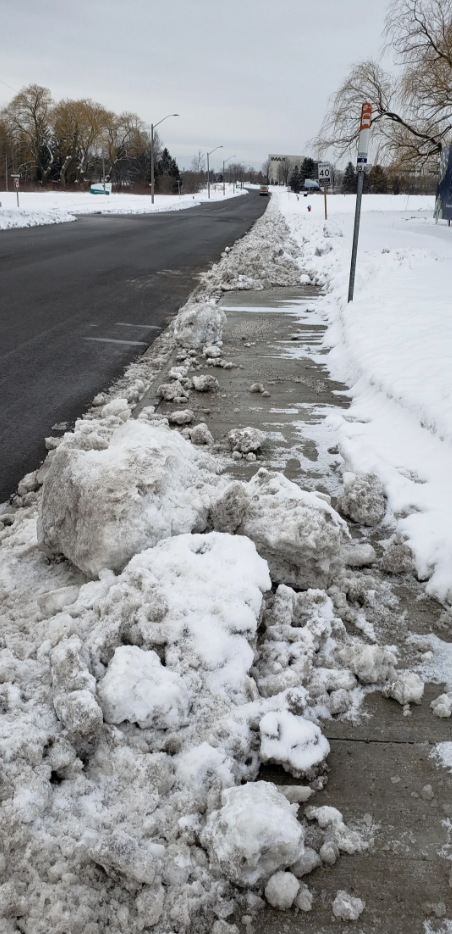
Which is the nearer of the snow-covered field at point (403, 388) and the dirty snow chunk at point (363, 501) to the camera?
the snow-covered field at point (403, 388)

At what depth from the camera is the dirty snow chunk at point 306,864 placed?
6.32 ft

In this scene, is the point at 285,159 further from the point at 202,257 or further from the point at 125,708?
the point at 125,708

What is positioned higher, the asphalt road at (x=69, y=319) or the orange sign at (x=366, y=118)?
the orange sign at (x=366, y=118)

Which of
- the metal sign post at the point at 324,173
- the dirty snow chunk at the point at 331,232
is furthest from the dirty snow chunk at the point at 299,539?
the dirty snow chunk at the point at 331,232

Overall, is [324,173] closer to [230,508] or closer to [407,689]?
[230,508]

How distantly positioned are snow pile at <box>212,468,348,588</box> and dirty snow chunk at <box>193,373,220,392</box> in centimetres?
281

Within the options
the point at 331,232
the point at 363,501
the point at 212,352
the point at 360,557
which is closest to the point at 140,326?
the point at 212,352

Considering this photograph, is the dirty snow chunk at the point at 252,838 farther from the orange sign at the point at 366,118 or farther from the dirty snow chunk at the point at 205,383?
the orange sign at the point at 366,118

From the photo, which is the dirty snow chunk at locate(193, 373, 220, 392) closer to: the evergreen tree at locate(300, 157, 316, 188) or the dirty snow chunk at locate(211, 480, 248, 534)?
the dirty snow chunk at locate(211, 480, 248, 534)

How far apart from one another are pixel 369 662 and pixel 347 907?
0.94m

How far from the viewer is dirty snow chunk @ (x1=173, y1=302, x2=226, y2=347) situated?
7.57 meters

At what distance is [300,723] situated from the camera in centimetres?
233

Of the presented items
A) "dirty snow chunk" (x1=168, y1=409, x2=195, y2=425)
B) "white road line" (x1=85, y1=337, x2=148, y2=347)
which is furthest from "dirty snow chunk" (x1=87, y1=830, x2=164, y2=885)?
"white road line" (x1=85, y1=337, x2=148, y2=347)

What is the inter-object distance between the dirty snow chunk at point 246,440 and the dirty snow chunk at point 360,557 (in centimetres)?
147
